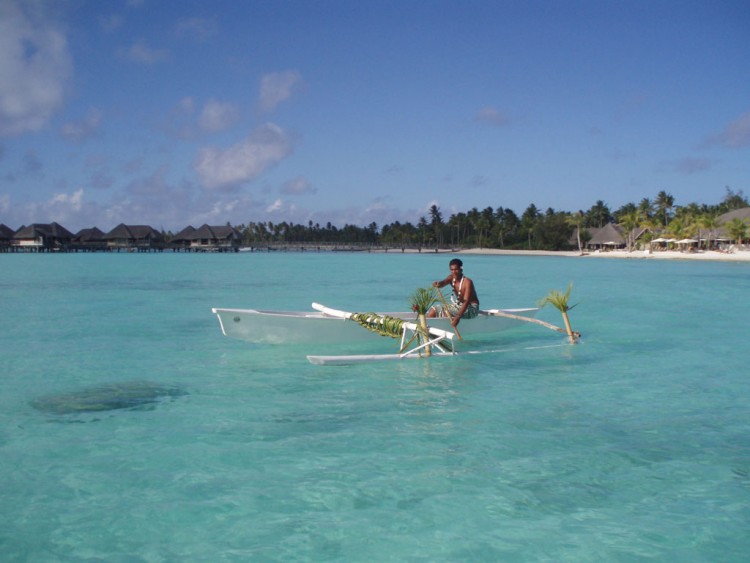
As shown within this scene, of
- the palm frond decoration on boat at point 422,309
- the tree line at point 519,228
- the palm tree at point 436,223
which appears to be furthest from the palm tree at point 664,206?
the palm frond decoration on boat at point 422,309

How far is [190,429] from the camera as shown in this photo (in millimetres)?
7195

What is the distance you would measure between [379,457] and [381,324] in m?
4.80

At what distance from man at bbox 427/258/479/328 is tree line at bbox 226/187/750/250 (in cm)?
6454

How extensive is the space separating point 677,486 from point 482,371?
4.86 meters

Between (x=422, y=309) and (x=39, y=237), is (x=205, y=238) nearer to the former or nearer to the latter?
(x=39, y=237)

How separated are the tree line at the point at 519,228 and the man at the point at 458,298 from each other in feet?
212

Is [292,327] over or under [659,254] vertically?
under

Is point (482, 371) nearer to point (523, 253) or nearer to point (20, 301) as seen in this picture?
point (20, 301)

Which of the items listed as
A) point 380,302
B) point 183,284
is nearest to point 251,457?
point 380,302

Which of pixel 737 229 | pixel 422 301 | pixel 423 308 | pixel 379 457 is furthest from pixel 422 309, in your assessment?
pixel 737 229

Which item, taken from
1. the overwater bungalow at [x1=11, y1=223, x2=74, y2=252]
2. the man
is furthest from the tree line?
the man

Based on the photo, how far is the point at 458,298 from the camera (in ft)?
38.4

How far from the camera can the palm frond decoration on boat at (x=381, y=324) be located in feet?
35.6

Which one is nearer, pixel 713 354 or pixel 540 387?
pixel 540 387
